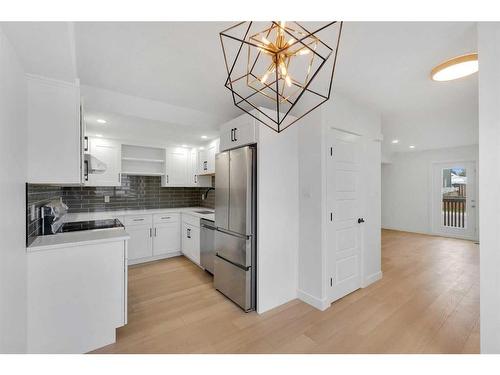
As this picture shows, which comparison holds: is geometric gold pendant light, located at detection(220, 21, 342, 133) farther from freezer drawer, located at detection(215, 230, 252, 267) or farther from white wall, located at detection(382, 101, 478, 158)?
white wall, located at detection(382, 101, 478, 158)

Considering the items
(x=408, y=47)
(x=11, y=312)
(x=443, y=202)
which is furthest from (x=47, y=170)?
(x=443, y=202)

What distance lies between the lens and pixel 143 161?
4.21 metres

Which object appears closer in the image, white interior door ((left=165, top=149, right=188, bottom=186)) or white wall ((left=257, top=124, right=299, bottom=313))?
white wall ((left=257, top=124, right=299, bottom=313))

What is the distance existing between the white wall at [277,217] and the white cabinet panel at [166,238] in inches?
88.8

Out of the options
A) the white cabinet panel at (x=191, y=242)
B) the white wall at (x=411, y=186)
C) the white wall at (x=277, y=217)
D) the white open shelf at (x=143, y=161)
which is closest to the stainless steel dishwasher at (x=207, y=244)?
the white cabinet panel at (x=191, y=242)

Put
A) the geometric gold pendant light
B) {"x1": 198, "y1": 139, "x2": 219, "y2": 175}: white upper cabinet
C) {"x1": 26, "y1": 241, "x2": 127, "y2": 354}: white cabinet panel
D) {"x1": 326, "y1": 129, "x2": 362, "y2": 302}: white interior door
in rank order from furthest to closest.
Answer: {"x1": 198, "y1": 139, "x2": 219, "y2": 175}: white upper cabinet < {"x1": 326, "y1": 129, "x2": 362, "y2": 302}: white interior door < {"x1": 26, "y1": 241, "x2": 127, "y2": 354}: white cabinet panel < the geometric gold pendant light

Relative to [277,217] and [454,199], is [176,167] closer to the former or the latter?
[277,217]

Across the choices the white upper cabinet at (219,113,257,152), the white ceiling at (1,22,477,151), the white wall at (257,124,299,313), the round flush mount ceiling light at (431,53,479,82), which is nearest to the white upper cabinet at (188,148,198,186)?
the white ceiling at (1,22,477,151)

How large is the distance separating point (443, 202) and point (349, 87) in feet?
18.3

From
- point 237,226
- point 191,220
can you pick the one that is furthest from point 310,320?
point 191,220

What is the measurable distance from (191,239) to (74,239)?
6.76 feet

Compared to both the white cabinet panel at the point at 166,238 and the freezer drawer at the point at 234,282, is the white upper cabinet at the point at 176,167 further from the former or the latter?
the freezer drawer at the point at 234,282

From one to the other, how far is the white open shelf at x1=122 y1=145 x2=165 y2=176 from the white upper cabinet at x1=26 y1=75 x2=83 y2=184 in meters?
2.24

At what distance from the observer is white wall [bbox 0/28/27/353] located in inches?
45.6
